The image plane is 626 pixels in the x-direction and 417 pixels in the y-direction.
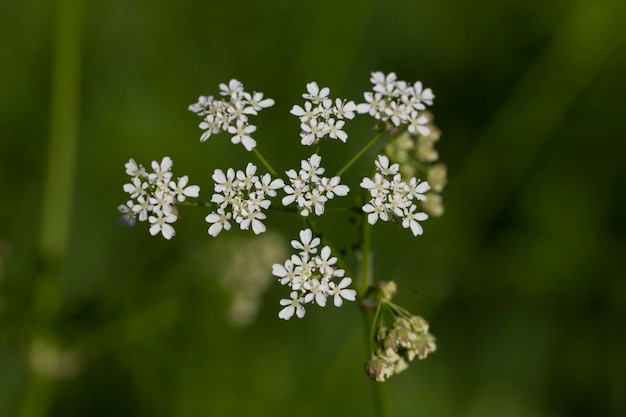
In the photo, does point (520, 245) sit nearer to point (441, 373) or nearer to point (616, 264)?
point (616, 264)

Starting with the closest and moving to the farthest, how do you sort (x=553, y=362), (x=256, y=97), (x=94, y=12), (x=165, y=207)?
(x=165, y=207)
(x=256, y=97)
(x=553, y=362)
(x=94, y=12)

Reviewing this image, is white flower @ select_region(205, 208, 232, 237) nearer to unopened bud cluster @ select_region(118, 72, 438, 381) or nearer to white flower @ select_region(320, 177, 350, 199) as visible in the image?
unopened bud cluster @ select_region(118, 72, 438, 381)

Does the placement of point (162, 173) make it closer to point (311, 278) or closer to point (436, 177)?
point (311, 278)

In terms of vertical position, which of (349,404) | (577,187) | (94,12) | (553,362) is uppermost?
(577,187)

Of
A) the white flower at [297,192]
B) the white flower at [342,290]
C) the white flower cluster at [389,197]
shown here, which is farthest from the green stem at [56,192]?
the white flower cluster at [389,197]

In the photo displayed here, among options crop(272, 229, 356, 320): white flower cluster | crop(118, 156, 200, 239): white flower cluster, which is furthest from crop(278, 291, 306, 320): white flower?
crop(118, 156, 200, 239): white flower cluster

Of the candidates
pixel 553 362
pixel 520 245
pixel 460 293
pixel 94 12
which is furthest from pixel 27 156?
pixel 553 362
